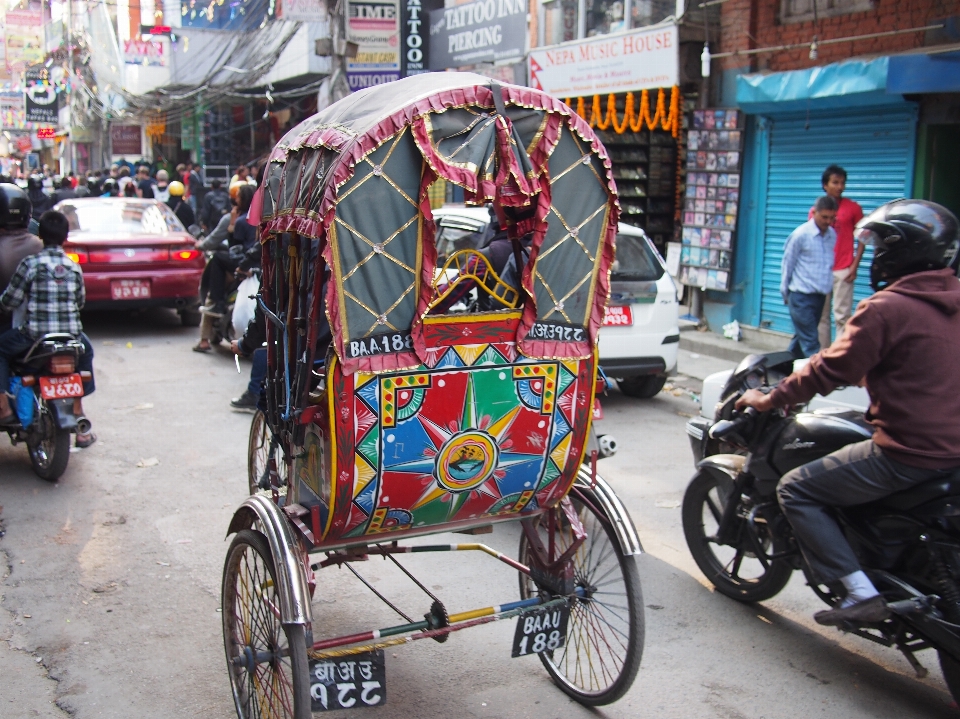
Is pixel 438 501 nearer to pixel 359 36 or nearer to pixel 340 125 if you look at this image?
pixel 340 125

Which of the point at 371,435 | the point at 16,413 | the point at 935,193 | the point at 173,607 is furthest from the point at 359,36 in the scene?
the point at 371,435

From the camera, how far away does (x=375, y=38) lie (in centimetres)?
1611

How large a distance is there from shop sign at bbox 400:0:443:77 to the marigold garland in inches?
165

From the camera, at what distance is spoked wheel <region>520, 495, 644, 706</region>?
3.30 meters

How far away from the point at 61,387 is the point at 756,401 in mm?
4214

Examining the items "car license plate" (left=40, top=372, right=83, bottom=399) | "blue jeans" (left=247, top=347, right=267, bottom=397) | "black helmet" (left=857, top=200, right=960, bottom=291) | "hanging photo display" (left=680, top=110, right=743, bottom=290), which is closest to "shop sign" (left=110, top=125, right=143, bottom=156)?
"hanging photo display" (left=680, top=110, right=743, bottom=290)

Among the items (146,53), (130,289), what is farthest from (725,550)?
(146,53)

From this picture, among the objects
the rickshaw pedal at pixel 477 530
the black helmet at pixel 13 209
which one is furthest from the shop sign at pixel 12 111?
the rickshaw pedal at pixel 477 530

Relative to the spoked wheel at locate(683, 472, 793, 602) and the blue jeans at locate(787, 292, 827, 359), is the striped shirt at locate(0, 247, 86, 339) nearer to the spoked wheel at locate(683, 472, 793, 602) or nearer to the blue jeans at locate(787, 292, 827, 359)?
the spoked wheel at locate(683, 472, 793, 602)

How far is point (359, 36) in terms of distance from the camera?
16047 mm

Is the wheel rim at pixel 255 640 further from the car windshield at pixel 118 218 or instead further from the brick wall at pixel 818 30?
the car windshield at pixel 118 218

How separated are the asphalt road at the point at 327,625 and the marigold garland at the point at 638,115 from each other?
20.7ft

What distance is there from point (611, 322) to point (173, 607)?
4.50 metres

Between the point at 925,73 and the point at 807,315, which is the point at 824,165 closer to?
the point at 925,73
